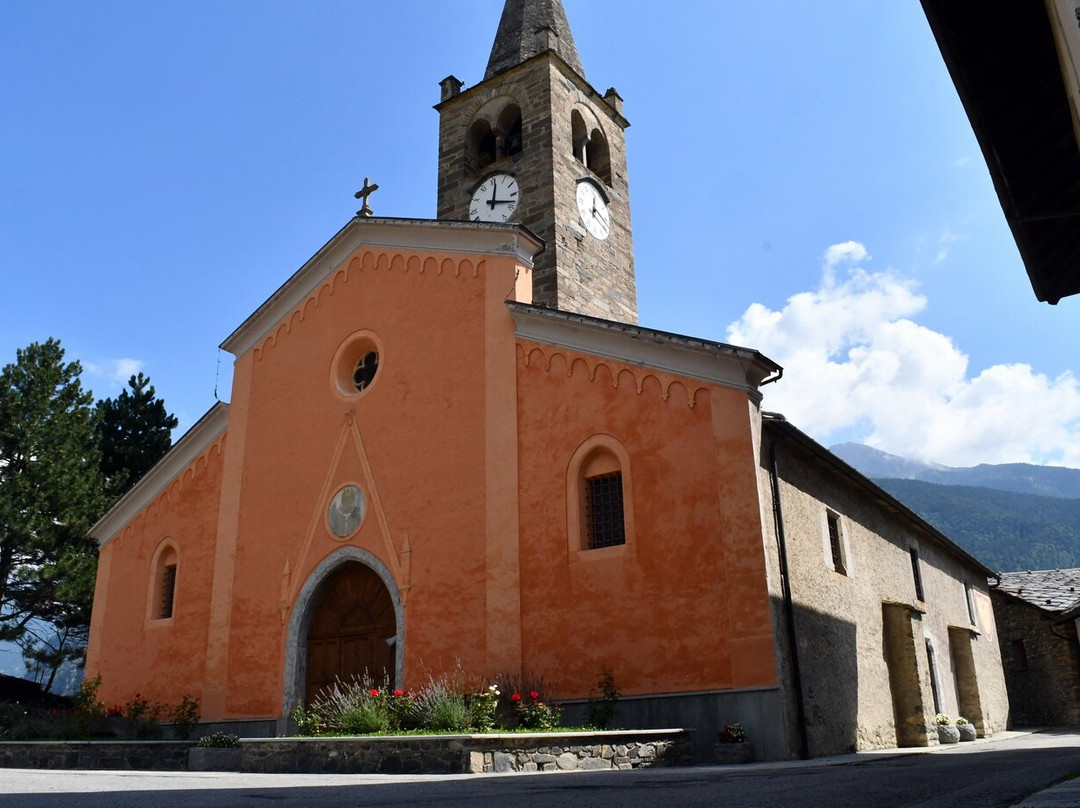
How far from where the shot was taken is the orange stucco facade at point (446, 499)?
12.2 metres

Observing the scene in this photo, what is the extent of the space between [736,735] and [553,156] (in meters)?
14.5

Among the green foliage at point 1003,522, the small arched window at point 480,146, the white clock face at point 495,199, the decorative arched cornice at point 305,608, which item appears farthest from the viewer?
the green foliage at point 1003,522

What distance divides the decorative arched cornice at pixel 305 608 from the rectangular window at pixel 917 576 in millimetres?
11244

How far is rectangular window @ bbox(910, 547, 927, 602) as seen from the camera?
→ 19.2 m

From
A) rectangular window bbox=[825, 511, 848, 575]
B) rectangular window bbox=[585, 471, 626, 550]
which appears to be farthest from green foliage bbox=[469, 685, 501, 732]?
rectangular window bbox=[825, 511, 848, 575]

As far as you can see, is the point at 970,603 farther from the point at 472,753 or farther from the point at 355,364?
the point at 472,753

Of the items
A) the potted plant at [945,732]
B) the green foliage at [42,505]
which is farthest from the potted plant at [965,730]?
the green foliage at [42,505]

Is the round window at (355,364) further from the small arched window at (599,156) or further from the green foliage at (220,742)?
the small arched window at (599,156)

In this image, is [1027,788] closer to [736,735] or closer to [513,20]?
[736,735]

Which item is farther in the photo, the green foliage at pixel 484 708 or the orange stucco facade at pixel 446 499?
the orange stucco facade at pixel 446 499

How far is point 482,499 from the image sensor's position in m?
14.4

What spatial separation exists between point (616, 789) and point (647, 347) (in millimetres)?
7538

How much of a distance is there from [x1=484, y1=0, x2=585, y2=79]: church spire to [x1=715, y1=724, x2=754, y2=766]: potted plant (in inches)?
690

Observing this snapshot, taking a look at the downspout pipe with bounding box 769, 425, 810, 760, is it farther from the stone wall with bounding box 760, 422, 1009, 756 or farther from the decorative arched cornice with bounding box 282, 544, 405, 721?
the decorative arched cornice with bounding box 282, 544, 405, 721
